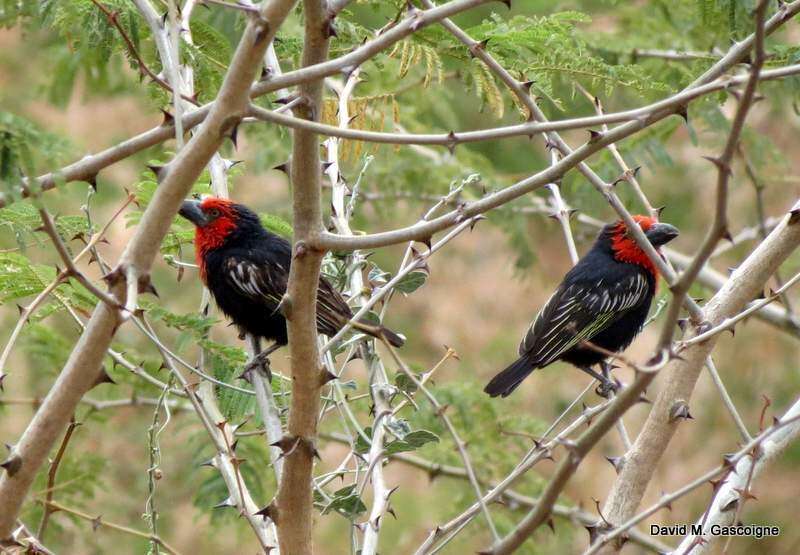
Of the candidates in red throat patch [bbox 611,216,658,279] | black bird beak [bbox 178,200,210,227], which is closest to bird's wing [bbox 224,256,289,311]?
black bird beak [bbox 178,200,210,227]

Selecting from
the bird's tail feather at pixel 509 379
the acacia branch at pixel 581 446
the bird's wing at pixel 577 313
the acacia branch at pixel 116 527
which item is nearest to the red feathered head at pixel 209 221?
the bird's tail feather at pixel 509 379

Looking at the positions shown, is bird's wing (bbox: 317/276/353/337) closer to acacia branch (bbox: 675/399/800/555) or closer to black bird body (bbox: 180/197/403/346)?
black bird body (bbox: 180/197/403/346)

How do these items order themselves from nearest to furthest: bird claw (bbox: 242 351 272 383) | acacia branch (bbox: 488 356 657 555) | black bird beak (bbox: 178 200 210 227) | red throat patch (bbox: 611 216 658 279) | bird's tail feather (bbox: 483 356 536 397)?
acacia branch (bbox: 488 356 657 555)
bird claw (bbox: 242 351 272 383)
black bird beak (bbox: 178 200 210 227)
bird's tail feather (bbox: 483 356 536 397)
red throat patch (bbox: 611 216 658 279)

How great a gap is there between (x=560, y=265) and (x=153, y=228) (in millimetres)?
10468

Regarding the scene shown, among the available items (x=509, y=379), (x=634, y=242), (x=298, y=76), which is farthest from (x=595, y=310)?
(x=298, y=76)

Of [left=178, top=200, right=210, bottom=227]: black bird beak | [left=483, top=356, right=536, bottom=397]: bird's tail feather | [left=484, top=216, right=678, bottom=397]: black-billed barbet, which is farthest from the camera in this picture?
[left=484, top=216, right=678, bottom=397]: black-billed barbet

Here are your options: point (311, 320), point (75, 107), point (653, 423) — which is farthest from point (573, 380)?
point (311, 320)

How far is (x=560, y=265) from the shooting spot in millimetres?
12828

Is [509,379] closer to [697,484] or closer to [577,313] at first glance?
[577,313]

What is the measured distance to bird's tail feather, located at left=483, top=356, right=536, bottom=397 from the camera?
5.55m

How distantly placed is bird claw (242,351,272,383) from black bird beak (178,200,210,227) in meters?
0.75

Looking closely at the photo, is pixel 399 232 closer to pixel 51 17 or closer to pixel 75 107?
pixel 51 17

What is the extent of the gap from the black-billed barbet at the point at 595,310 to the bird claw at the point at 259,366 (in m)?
1.43

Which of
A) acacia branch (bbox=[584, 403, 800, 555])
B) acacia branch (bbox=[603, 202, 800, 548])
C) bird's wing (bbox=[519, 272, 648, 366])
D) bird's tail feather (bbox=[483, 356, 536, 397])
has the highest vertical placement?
bird's wing (bbox=[519, 272, 648, 366])
